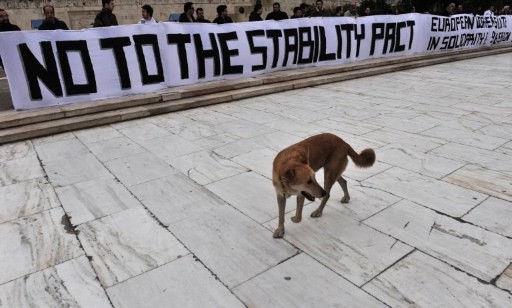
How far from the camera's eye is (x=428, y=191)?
3.92 m

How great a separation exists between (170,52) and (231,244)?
5.97m

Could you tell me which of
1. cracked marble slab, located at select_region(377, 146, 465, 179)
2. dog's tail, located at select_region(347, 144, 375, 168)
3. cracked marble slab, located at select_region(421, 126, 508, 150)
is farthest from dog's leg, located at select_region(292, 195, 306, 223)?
cracked marble slab, located at select_region(421, 126, 508, 150)

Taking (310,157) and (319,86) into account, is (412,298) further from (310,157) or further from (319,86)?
(319,86)

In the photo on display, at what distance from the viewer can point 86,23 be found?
21.4m

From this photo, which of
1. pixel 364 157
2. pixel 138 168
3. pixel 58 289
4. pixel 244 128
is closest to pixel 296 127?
pixel 244 128

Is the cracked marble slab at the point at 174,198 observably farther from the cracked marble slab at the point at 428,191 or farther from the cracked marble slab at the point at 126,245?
the cracked marble slab at the point at 428,191

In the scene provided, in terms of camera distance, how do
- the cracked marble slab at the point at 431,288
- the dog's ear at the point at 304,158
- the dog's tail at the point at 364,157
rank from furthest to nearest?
the dog's tail at the point at 364,157, the dog's ear at the point at 304,158, the cracked marble slab at the point at 431,288

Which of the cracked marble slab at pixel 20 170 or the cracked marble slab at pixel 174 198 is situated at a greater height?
the cracked marble slab at pixel 20 170

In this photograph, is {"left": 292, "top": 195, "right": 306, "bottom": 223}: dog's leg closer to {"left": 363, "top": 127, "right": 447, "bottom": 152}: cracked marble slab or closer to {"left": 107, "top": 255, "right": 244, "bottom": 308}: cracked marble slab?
{"left": 107, "top": 255, "right": 244, "bottom": 308}: cracked marble slab

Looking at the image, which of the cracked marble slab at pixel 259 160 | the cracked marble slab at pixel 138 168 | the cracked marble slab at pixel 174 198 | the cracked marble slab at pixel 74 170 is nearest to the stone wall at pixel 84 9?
the cracked marble slab at pixel 74 170

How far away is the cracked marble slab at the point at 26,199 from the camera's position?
12.3 feet

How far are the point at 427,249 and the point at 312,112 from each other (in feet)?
15.0

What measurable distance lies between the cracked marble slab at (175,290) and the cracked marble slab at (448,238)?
5.14 ft

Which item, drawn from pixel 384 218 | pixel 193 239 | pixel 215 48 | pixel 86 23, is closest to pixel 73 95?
pixel 215 48
